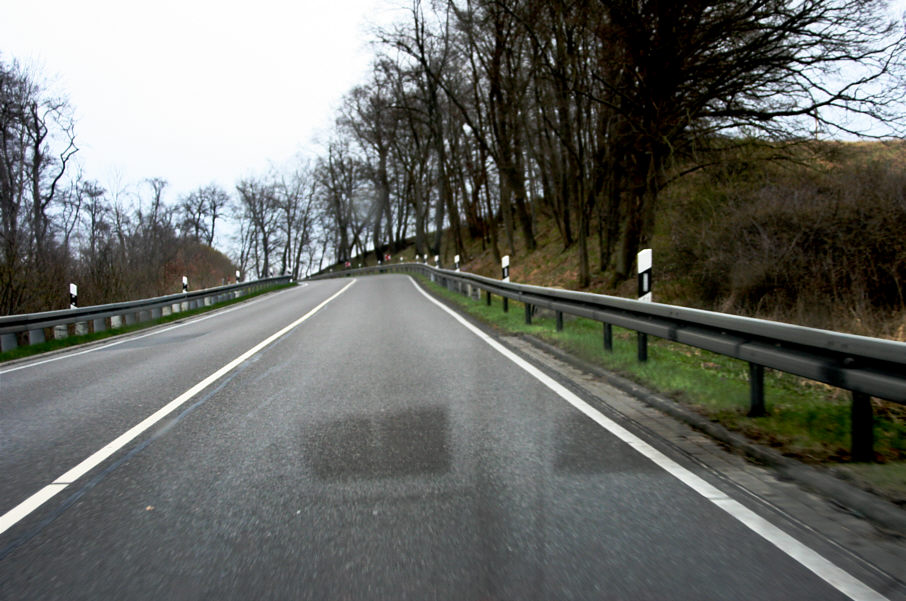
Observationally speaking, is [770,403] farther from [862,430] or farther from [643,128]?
[643,128]

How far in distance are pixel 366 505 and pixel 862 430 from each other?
3.17 metres

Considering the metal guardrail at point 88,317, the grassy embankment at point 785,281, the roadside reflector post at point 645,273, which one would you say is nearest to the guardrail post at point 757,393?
the grassy embankment at point 785,281

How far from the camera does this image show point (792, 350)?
188 inches

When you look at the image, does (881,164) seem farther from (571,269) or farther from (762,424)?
(571,269)

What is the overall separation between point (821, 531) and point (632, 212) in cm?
1446

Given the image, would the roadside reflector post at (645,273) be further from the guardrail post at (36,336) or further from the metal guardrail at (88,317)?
the guardrail post at (36,336)

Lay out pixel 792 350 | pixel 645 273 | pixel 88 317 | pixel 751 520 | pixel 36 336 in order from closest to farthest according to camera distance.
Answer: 1. pixel 751 520
2. pixel 792 350
3. pixel 645 273
4. pixel 36 336
5. pixel 88 317

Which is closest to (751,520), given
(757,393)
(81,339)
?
(757,393)

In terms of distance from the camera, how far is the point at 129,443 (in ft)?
16.5

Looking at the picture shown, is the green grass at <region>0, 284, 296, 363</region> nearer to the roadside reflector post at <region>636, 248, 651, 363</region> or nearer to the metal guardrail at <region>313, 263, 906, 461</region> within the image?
the metal guardrail at <region>313, 263, 906, 461</region>

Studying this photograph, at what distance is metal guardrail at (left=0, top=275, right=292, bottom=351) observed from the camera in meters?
12.3

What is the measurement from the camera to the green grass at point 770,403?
4.24 meters

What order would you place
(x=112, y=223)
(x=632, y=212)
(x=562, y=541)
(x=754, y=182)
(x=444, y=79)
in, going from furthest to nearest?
(x=112, y=223), (x=444, y=79), (x=632, y=212), (x=754, y=182), (x=562, y=541)

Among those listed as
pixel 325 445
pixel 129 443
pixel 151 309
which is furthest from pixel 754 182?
pixel 151 309
